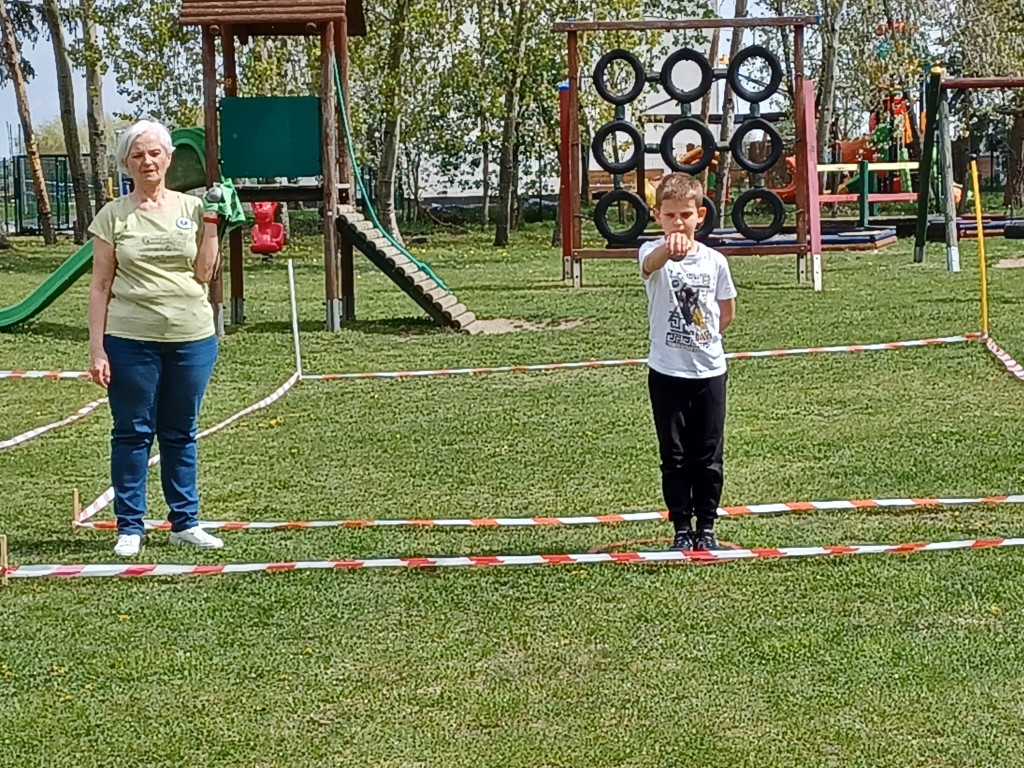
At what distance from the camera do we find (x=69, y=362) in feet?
44.8

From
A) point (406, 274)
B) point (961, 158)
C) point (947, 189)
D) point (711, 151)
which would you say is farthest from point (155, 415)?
point (961, 158)

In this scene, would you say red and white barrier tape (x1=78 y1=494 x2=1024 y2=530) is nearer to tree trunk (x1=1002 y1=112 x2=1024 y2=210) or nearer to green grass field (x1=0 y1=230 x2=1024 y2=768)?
green grass field (x1=0 y1=230 x2=1024 y2=768)

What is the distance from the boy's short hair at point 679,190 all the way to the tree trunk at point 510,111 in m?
22.9

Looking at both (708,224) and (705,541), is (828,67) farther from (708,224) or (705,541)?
(705,541)

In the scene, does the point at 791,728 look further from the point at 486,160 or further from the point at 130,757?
the point at 486,160

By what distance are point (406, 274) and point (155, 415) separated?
9241 millimetres

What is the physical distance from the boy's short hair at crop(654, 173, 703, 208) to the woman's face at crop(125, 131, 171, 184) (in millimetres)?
1943

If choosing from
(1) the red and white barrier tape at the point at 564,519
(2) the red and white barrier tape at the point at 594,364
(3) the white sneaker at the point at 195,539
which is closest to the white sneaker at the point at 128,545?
(3) the white sneaker at the point at 195,539

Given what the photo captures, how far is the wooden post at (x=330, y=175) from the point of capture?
15.7m

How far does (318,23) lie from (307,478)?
880 centimetres

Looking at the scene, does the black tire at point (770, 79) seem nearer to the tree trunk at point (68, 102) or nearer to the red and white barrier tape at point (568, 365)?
the red and white barrier tape at point (568, 365)

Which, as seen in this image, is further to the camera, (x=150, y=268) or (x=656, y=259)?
(x=150, y=268)

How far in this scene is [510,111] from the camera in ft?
95.8

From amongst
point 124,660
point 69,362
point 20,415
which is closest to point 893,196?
point 69,362
